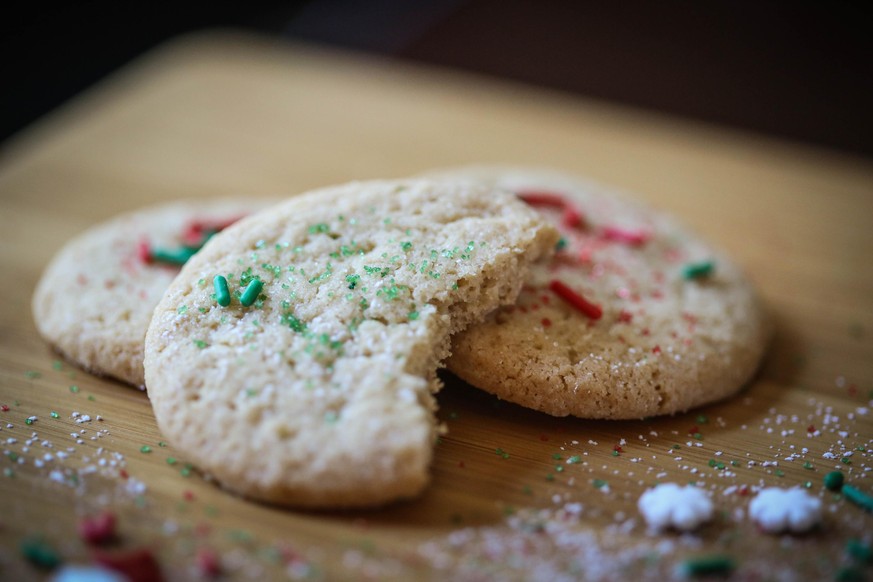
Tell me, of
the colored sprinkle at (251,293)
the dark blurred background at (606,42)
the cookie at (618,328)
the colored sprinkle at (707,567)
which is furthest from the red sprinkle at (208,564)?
the dark blurred background at (606,42)

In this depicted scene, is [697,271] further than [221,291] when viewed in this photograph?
Yes

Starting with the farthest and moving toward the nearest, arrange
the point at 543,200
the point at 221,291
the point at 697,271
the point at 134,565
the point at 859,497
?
the point at 543,200 < the point at 697,271 < the point at 221,291 < the point at 859,497 < the point at 134,565

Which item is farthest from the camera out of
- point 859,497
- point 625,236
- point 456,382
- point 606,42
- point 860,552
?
point 606,42

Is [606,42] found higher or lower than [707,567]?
higher

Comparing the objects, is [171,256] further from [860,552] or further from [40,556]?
[860,552]

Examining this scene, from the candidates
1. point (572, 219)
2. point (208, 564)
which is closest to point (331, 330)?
point (208, 564)

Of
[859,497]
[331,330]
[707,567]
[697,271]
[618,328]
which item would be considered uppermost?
[697,271]
